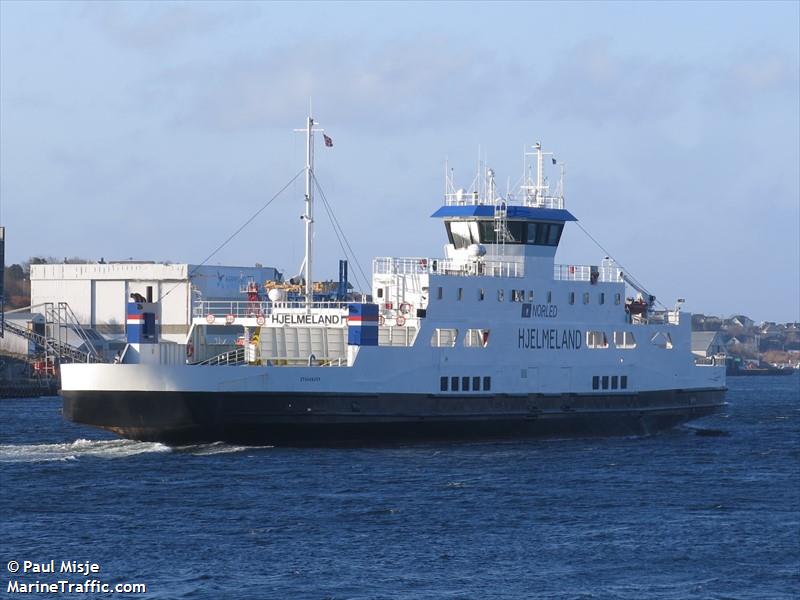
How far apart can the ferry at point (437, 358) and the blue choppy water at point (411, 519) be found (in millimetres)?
1109

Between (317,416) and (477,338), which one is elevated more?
(477,338)

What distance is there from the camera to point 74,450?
137 ft

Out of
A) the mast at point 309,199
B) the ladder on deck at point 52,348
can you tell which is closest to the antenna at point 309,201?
the mast at point 309,199

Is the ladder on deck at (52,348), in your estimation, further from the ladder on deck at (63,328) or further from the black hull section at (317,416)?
the black hull section at (317,416)

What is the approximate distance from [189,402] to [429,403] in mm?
7630

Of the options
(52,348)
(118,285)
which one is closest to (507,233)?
(52,348)

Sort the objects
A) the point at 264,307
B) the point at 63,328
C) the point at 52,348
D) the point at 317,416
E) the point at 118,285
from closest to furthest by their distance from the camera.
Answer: the point at 317,416, the point at 264,307, the point at 52,348, the point at 63,328, the point at 118,285

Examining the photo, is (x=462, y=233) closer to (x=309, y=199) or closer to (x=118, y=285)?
(x=309, y=199)

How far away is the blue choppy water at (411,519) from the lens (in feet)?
82.6

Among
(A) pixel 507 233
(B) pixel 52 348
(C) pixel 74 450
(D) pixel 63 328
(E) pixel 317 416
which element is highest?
(A) pixel 507 233

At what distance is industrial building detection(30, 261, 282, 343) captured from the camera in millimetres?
94188

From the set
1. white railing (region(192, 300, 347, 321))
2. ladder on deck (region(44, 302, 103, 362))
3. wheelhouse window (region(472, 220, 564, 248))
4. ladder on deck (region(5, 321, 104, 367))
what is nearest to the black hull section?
white railing (region(192, 300, 347, 321))

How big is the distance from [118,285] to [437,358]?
56391 millimetres

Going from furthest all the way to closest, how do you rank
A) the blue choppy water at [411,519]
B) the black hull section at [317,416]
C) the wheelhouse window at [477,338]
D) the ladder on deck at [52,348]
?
the ladder on deck at [52,348] → the wheelhouse window at [477,338] → the black hull section at [317,416] → the blue choppy water at [411,519]
